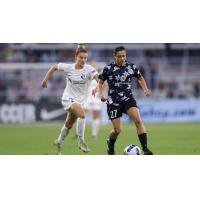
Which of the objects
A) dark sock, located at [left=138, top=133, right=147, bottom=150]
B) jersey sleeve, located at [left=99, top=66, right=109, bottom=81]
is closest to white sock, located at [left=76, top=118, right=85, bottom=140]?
jersey sleeve, located at [left=99, top=66, right=109, bottom=81]

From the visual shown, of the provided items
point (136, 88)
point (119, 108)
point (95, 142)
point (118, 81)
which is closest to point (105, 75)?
point (118, 81)

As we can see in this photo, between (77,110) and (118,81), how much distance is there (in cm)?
84

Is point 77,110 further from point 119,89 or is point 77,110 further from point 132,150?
point 132,150

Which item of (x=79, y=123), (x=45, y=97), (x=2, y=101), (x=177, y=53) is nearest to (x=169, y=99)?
(x=177, y=53)

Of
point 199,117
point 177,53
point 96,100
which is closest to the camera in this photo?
point 96,100

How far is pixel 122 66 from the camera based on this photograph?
927 cm

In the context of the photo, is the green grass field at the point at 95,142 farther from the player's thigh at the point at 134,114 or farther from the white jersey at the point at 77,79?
the white jersey at the point at 77,79

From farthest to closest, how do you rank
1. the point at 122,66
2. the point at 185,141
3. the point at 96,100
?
the point at 96,100 < the point at 185,141 < the point at 122,66

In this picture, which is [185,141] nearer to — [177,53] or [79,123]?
[79,123]

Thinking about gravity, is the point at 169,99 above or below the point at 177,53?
below

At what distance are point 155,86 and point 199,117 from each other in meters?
1.37

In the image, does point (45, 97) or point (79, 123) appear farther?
point (45, 97)

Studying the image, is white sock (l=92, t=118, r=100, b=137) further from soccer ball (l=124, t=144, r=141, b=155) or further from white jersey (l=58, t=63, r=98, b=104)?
soccer ball (l=124, t=144, r=141, b=155)

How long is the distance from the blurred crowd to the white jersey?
15.1 ft
